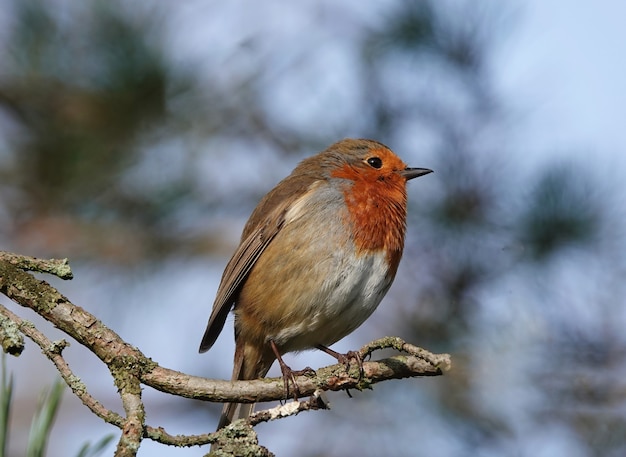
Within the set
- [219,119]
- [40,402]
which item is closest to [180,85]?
[219,119]

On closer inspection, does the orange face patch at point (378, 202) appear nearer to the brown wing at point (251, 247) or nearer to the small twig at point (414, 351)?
the brown wing at point (251, 247)

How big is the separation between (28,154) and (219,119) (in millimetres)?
1171

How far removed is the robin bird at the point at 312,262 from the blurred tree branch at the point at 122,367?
1.09 meters

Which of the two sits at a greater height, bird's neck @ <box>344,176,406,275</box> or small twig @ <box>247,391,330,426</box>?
bird's neck @ <box>344,176,406,275</box>

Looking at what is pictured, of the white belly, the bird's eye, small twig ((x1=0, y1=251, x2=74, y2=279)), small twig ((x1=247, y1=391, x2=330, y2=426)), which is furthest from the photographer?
the bird's eye

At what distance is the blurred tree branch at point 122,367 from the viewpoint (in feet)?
7.09

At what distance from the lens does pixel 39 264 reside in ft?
8.23

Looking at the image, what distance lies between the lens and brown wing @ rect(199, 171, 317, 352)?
436cm

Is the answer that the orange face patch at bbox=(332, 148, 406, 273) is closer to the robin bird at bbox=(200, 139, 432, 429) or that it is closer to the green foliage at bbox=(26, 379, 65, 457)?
the robin bird at bbox=(200, 139, 432, 429)

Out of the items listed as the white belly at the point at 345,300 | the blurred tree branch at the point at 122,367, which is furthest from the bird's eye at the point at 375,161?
the blurred tree branch at the point at 122,367

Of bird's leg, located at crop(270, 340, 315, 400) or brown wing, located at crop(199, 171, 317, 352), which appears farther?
brown wing, located at crop(199, 171, 317, 352)

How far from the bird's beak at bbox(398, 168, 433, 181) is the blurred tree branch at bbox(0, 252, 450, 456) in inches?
72.1

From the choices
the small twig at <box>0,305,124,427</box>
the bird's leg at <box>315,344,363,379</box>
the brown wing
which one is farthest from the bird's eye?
the small twig at <box>0,305,124,427</box>

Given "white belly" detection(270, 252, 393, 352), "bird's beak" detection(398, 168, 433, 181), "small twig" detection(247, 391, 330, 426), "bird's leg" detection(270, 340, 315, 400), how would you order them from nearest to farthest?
1. "small twig" detection(247, 391, 330, 426)
2. "bird's leg" detection(270, 340, 315, 400)
3. "white belly" detection(270, 252, 393, 352)
4. "bird's beak" detection(398, 168, 433, 181)
